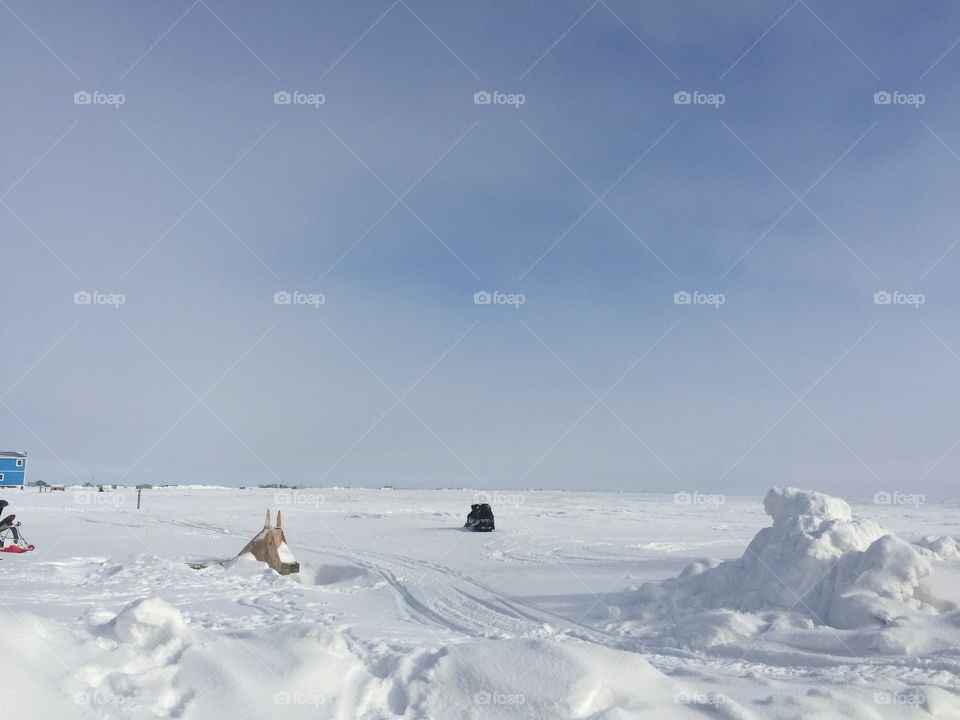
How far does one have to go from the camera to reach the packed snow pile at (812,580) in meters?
9.98

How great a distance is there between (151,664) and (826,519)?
1064 cm

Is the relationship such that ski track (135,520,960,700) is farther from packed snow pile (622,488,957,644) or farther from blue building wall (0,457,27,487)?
blue building wall (0,457,27,487)

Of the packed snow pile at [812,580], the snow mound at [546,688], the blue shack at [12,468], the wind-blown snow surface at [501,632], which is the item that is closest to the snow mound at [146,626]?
the wind-blown snow surface at [501,632]

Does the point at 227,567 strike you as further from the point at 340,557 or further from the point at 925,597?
the point at 925,597

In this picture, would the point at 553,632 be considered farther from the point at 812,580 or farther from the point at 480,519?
the point at 480,519

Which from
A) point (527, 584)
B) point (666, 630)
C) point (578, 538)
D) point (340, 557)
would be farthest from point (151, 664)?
point (578, 538)

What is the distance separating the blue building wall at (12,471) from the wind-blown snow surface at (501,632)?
2352 inches

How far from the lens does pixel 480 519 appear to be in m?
29.9

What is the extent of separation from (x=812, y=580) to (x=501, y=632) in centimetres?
476

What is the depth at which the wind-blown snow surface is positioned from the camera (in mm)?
6191

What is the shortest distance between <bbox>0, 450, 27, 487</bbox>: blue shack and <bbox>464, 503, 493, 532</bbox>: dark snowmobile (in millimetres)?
59695

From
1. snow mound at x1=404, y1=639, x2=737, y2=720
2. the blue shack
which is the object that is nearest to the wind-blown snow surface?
snow mound at x1=404, y1=639, x2=737, y2=720

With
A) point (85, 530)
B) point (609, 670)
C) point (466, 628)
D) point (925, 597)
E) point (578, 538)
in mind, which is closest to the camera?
point (609, 670)

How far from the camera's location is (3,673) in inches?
221
